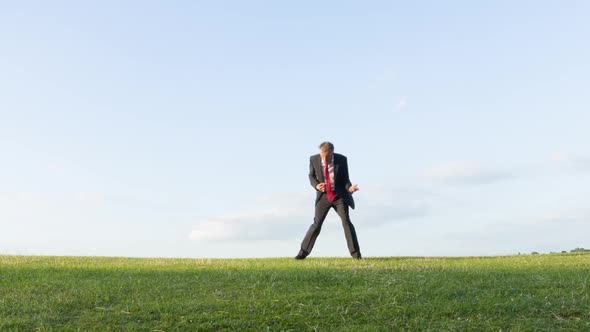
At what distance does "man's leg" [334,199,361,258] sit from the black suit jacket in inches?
7.0

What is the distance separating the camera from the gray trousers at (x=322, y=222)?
16.1m

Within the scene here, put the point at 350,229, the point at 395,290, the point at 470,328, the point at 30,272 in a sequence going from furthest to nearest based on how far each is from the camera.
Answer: the point at 350,229
the point at 30,272
the point at 395,290
the point at 470,328

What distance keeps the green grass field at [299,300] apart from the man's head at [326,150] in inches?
140

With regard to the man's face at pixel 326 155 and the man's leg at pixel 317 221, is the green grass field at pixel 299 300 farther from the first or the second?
the man's face at pixel 326 155

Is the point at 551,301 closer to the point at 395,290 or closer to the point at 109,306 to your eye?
the point at 395,290

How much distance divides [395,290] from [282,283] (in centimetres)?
197

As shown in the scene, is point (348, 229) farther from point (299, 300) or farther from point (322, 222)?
point (299, 300)

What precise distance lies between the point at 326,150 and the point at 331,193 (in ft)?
3.47

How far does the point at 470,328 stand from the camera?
29.8ft

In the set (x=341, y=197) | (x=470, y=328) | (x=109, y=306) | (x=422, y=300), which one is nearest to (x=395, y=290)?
(x=422, y=300)

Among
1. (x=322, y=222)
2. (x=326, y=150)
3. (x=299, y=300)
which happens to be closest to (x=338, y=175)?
(x=326, y=150)

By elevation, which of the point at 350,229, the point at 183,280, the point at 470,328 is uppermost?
the point at 350,229

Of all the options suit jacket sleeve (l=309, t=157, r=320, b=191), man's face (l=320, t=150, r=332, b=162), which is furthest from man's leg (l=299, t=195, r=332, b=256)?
man's face (l=320, t=150, r=332, b=162)

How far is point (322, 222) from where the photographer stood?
16.4 metres
